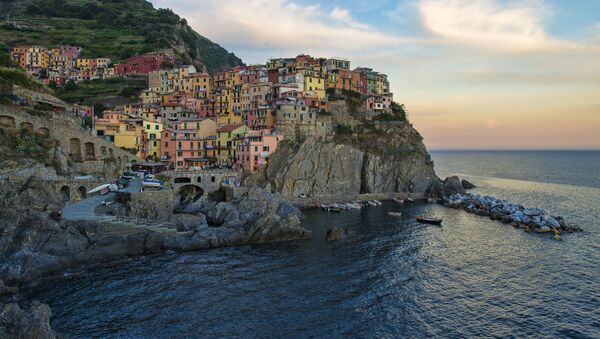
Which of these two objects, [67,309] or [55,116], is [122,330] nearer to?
[67,309]

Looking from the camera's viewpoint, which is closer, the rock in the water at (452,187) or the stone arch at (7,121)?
the stone arch at (7,121)

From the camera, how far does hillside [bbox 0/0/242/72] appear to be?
429 feet

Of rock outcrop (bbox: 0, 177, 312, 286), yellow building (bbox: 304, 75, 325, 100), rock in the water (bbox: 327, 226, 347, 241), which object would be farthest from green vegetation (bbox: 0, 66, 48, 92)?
rock in the water (bbox: 327, 226, 347, 241)

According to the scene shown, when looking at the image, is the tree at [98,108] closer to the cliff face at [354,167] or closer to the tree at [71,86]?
the tree at [71,86]

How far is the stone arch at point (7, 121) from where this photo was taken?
5388cm

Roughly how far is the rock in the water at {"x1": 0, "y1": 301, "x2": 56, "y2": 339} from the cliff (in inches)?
1994

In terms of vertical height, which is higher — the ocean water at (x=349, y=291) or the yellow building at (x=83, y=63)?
the yellow building at (x=83, y=63)

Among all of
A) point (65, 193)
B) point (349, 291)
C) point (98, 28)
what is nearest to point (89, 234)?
point (65, 193)

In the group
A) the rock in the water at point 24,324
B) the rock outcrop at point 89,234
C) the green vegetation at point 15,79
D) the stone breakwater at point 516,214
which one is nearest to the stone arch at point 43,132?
the rock outcrop at point 89,234

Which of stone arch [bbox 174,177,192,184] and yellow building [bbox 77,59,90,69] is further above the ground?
yellow building [bbox 77,59,90,69]

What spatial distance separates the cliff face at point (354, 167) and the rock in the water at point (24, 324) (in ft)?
166

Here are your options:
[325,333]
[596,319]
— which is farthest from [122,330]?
[596,319]

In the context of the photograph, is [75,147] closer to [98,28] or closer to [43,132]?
[43,132]

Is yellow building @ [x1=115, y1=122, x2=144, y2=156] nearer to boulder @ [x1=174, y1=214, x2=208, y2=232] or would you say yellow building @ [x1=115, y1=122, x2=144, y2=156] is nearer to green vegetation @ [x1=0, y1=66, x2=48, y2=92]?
green vegetation @ [x1=0, y1=66, x2=48, y2=92]
